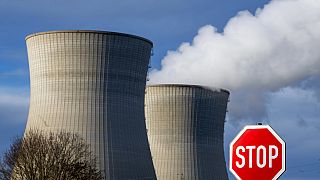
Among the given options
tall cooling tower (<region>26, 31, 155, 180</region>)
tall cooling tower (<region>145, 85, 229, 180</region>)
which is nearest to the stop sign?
tall cooling tower (<region>26, 31, 155, 180</region>)

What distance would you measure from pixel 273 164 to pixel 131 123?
2858cm

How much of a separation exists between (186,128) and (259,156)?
39570 mm

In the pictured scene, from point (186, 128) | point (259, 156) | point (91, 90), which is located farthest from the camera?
point (186, 128)

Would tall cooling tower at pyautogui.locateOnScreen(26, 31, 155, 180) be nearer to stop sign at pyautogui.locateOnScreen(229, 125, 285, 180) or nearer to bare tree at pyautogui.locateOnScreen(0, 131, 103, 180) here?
bare tree at pyautogui.locateOnScreen(0, 131, 103, 180)

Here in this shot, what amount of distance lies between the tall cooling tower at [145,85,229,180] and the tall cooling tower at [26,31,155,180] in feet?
33.9

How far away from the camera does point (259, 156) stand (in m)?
2.79

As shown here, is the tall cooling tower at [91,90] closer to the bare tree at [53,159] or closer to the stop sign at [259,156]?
the bare tree at [53,159]

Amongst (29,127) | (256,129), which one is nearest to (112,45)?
(29,127)

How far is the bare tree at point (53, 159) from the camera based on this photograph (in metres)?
31.1

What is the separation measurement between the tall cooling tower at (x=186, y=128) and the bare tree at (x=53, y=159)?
433 inches

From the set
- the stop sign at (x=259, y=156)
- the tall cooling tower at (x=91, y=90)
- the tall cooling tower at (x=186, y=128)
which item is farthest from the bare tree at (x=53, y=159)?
the stop sign at (x=259, y=156)

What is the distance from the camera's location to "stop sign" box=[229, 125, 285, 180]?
9.14ft

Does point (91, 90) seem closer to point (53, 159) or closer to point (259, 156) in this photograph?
point (53, 159)

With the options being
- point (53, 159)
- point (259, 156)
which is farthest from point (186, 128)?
point (259, 156)
